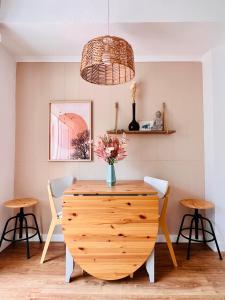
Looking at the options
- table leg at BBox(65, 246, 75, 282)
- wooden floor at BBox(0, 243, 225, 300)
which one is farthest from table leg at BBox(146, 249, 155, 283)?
table leg at BBox(65, 246, 75, 282)

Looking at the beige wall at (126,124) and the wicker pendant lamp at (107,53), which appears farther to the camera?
the beige wall at (126,124)

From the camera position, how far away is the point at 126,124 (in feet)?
8.16

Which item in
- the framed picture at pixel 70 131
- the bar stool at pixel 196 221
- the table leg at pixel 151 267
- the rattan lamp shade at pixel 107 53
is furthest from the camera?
the framed picture at pixel 70 131

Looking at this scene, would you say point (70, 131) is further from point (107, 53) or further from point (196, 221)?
point (196, 221)

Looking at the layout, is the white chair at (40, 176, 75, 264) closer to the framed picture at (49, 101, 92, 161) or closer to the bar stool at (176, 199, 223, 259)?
the framed picture at (49, 101, 92, 161)

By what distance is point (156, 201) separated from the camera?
1.65 m

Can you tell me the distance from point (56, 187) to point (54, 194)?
0.09 meters

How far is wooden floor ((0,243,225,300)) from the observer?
1532 mm

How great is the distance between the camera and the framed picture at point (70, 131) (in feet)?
8.09

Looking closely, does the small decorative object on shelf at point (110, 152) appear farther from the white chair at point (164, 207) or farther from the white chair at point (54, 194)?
the white chair at point (54, 194)

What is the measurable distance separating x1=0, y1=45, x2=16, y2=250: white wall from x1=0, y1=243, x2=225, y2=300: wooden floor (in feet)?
1.93

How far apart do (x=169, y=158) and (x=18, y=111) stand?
79.9 inches

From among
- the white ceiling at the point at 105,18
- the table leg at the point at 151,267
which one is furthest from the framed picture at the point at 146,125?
the table leg at the point at 151,267

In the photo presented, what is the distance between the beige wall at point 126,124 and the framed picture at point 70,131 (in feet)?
0.27
